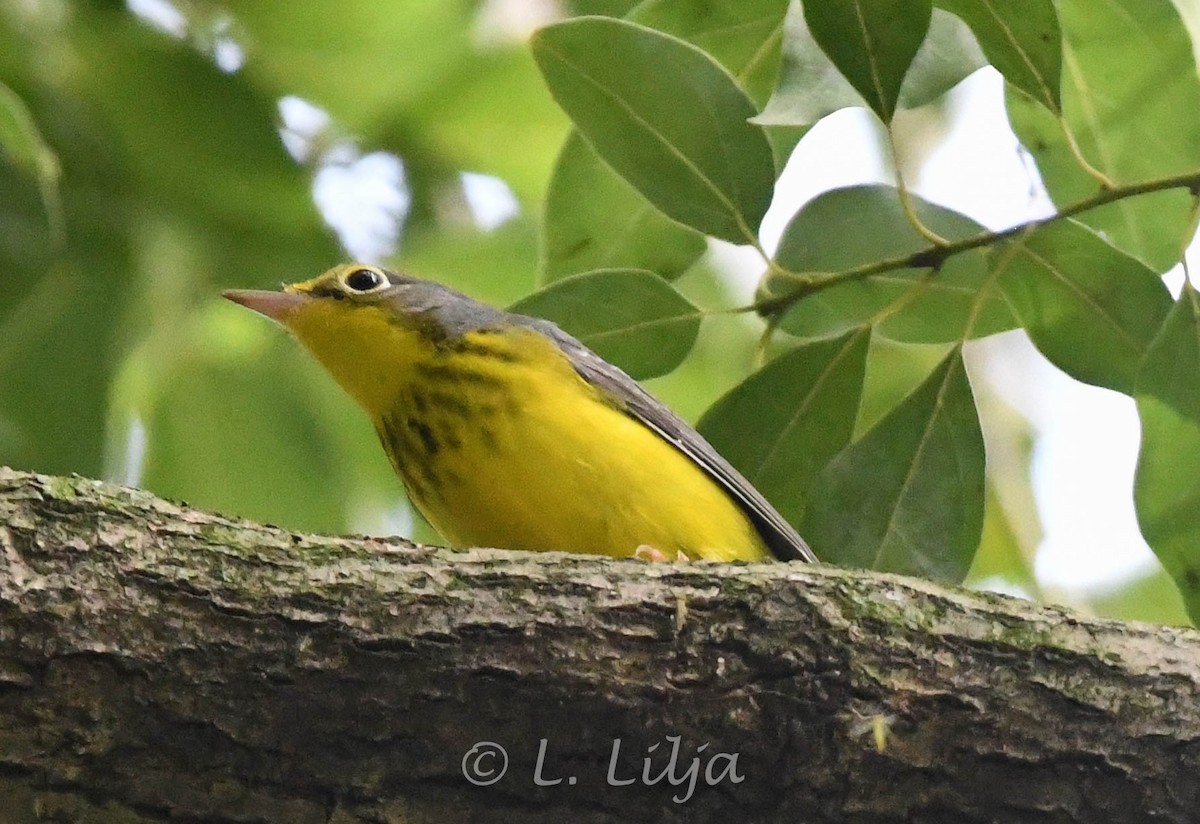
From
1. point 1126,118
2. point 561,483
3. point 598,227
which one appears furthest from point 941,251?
point 561,483

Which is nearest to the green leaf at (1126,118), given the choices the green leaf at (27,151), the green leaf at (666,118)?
the green leaf at (666,118)

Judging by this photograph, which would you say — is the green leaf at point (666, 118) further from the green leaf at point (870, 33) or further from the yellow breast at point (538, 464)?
the yellow breast at point (538, 464)

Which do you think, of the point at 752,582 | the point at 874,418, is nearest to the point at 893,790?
the point at 752,582

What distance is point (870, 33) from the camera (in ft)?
8.68

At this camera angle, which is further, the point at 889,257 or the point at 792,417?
the point at 792,417

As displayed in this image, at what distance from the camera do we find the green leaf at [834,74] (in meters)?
2.64

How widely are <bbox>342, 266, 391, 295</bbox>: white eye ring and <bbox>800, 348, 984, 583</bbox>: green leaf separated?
1.45 metres

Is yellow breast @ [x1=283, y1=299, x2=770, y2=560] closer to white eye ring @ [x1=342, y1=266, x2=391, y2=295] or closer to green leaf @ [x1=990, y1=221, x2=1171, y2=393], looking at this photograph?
white eye ring @ [x1=342, y1=266, x2=391, y2=295]

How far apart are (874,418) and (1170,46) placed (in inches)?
59.4

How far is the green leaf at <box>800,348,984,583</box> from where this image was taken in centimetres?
295

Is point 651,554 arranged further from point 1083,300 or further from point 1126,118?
point 1126,118

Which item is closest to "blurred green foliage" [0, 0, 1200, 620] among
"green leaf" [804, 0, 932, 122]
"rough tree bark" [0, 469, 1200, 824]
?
"green leaf" [804, 0, 932, 122]

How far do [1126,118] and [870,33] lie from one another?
0.69 m

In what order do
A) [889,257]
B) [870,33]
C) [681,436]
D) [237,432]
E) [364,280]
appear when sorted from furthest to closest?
[237,432] < [364,280] < [681,436] < [889,257] < [870,33]
